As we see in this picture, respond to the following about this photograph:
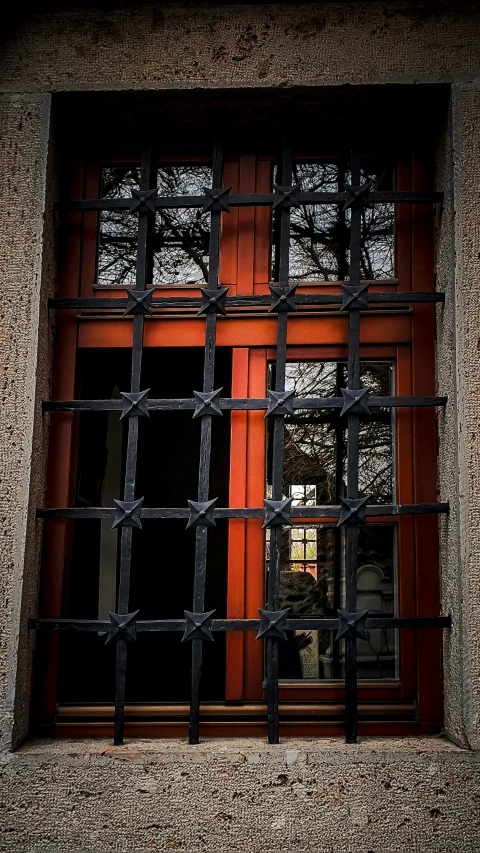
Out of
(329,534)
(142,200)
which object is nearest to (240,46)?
(142,200)

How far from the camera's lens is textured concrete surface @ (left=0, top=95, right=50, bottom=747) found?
2363 millimetres

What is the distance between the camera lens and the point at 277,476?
2473mm

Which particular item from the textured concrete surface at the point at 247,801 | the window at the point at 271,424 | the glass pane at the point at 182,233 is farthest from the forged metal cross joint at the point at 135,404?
the textured concrete surface at the point at 247,801

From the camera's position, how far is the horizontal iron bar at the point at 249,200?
2617mm

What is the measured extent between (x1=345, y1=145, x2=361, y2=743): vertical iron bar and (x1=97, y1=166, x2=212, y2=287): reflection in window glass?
1.95 ft

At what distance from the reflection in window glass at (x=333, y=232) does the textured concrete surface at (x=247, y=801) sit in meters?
1.72

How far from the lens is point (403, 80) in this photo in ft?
8.37

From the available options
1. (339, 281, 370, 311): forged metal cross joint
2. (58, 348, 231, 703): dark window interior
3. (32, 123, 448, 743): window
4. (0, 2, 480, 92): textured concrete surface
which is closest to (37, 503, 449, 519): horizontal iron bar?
(32, 123, 448, 743): window

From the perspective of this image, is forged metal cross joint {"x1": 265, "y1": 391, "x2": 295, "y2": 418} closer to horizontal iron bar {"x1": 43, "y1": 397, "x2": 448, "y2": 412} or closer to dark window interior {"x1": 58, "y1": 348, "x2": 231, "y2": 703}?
horizontal iron bar {"x1": 43, "y1": 397, "x2": 448, "y2": 412}

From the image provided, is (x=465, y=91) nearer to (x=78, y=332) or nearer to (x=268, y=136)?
(x=268, y=136)

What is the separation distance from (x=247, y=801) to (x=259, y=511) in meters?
0.92

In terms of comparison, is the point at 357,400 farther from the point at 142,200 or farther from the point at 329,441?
the point at 142,200

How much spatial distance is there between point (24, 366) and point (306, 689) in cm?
151

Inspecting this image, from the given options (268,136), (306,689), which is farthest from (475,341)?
(306,689)
